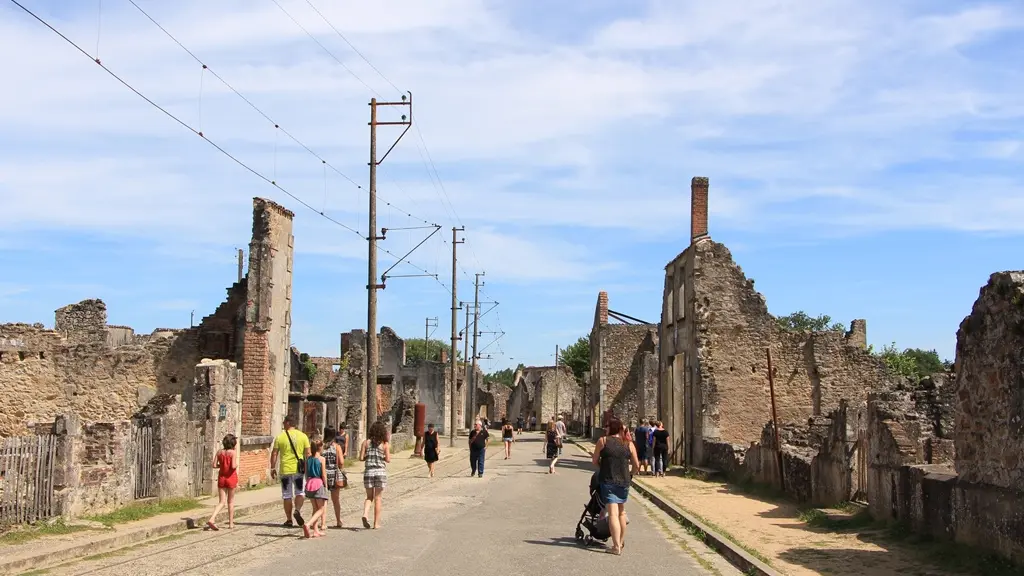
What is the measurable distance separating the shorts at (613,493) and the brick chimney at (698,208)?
22093 mm

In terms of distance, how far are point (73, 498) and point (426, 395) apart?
172 feet

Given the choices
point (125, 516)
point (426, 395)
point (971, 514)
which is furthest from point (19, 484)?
point (426, 395)

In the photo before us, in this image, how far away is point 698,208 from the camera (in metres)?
35.4

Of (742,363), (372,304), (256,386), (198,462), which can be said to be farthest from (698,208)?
(198,462)

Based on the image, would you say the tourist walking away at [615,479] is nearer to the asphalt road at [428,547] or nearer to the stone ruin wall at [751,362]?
the asphalt road at [428,547]

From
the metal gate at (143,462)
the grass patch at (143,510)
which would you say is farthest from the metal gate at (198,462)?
the metal gate at (143,462)

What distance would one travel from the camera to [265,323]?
26109 millimetres

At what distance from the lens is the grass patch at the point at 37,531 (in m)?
13.1

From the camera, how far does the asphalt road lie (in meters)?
11.6

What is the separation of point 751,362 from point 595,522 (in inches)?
802

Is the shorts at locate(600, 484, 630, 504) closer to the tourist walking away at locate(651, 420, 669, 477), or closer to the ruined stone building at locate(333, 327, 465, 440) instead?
the tourist walking away at locate(651, 420, 669, 477)

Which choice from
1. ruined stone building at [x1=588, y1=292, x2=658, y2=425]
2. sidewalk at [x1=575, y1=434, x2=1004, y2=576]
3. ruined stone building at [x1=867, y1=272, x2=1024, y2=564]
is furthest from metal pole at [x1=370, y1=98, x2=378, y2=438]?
ruined stone building at [x1=588, y1=292, x2=658, y2=425]

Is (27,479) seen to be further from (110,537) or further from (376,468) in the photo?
(376,468)

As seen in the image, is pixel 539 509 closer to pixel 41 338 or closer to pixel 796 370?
pixel 41 338
